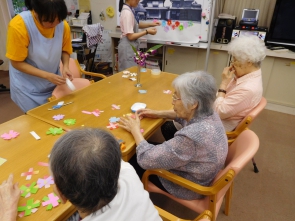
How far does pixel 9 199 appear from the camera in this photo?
0.83 m

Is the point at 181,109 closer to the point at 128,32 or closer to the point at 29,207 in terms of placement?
the point at 29,207

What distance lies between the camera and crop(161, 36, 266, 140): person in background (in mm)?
1649

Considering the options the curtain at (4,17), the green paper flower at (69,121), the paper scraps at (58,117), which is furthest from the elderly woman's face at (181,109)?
the curtain at (4,17)

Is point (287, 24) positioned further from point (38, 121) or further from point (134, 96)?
point (38, 121)

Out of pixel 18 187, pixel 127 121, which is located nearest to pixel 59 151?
pixel 18 187

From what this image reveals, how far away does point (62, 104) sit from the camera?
1.63 m

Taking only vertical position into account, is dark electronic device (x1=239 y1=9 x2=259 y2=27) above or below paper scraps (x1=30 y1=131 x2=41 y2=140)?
above

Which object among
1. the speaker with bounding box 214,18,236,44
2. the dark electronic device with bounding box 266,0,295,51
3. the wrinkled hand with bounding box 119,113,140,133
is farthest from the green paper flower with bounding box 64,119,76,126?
the dark electronic device with bounding box 266,0,295,51

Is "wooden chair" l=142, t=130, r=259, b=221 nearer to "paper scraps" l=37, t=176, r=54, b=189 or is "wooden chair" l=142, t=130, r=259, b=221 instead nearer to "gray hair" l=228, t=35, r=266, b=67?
"paper scraps" l=37, t=176, r=54, b=189

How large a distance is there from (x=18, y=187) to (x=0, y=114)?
2.80m

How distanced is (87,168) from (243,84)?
4.83ft

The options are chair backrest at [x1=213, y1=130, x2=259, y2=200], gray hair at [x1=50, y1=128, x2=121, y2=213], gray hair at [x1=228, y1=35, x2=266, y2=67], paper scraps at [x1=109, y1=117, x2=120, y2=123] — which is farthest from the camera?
gray hair at [x1=228, y1=35, x2=266, y2=67]

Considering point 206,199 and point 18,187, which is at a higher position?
point 18,187

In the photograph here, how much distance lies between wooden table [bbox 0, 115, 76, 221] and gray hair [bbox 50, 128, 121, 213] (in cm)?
27
